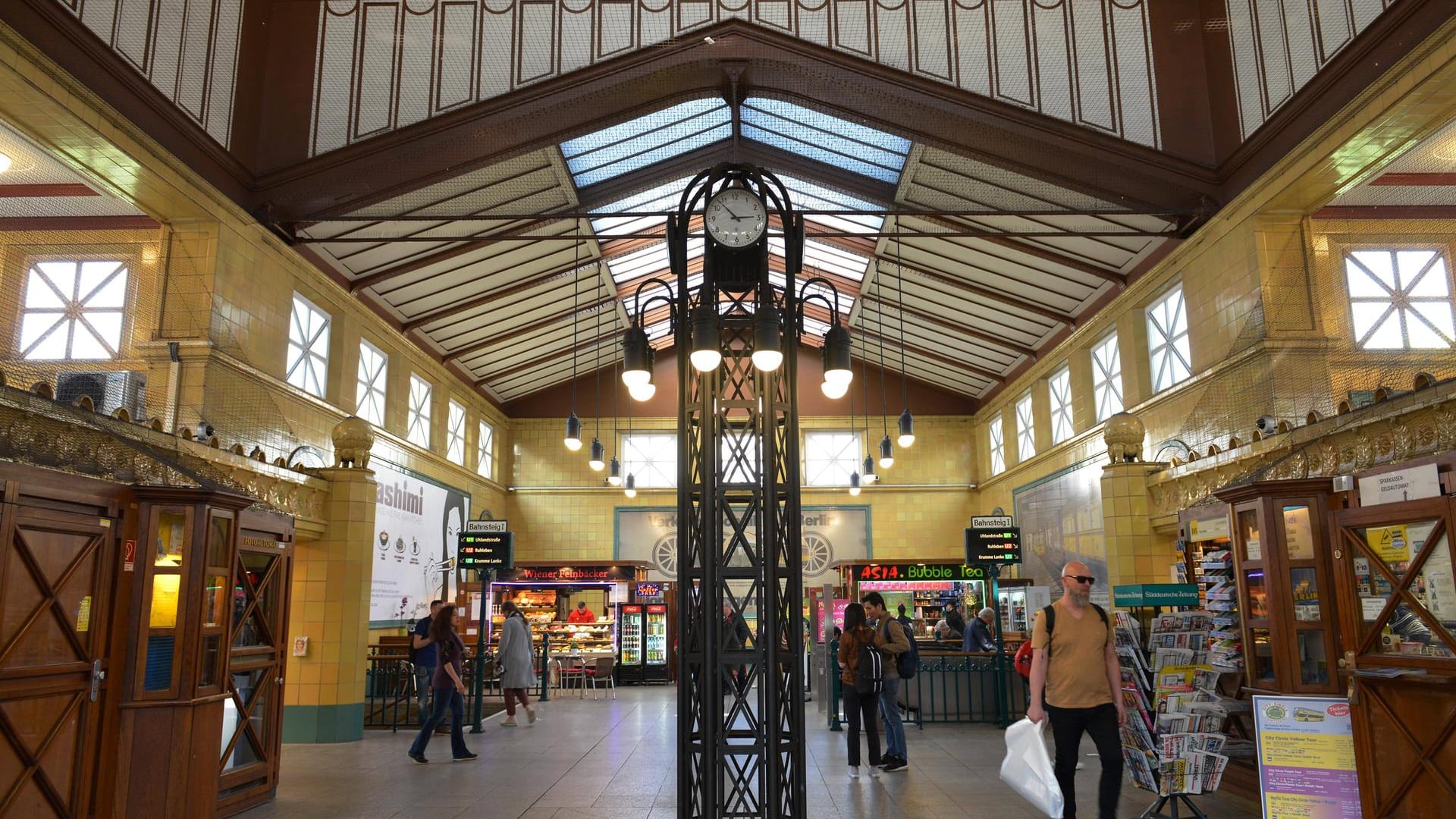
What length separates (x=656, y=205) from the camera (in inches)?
668

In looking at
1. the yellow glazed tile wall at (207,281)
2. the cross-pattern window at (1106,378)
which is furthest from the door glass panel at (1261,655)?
the yellow glazed tile wall at (207,281)

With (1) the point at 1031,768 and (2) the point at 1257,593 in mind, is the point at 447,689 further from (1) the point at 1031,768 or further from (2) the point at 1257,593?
(2) the point at 1257,593

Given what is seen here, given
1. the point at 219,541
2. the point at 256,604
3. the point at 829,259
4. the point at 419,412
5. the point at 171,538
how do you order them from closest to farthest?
1. the point at 171,538
2. the point at 219,541
3. the point at 256,604
4. the point at 419,412
5. the point at 829,259

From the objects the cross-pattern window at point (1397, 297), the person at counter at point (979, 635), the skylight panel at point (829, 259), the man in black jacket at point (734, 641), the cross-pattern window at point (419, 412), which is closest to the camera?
the man in black jacket at point (734, 641)

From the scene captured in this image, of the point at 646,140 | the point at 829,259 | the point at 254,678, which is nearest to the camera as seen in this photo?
the point at 254,678

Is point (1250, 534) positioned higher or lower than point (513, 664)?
higher

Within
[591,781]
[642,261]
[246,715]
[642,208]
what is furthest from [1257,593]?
[642,261]

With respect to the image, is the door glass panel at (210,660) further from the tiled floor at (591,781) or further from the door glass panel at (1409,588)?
the door glass panel at (1409,588)

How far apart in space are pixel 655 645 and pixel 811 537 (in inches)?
242

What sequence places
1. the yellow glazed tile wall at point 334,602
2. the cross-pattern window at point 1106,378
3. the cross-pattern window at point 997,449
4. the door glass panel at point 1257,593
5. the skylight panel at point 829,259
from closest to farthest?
the door glass panel at point 1257,593
the yellow glazed tile wall at point 334,602
the cross-pattern window at point 1106,378
the skylight panel at point 829,259
the cross-pattern window at point 997,449

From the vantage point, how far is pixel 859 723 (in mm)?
8617

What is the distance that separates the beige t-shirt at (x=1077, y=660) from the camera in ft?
17.4

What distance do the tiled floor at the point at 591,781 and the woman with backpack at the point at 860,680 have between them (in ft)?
0.72

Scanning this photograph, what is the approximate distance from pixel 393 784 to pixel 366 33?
29.3 ft
